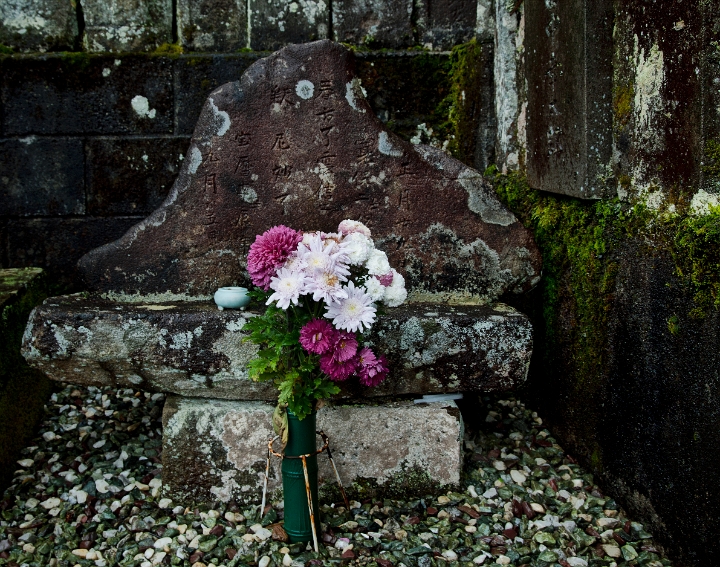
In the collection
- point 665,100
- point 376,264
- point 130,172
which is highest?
point 665,100

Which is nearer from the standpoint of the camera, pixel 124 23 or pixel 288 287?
pixel 288 287

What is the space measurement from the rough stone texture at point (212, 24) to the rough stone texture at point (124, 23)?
10 centimetres

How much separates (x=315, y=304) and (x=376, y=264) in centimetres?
23

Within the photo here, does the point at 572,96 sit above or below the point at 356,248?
above

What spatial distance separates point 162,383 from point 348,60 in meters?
1.45

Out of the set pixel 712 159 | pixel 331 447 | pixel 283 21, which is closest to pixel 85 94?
pixel 283 21

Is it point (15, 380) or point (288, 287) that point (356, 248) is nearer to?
point (288, 287)

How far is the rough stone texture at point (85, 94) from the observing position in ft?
11.9

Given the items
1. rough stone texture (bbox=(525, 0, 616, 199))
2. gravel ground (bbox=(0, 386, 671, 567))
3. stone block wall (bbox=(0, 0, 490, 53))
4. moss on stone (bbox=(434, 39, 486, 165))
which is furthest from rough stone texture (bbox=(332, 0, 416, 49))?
gravel ground (bbox=(0, 386, 671, 567))

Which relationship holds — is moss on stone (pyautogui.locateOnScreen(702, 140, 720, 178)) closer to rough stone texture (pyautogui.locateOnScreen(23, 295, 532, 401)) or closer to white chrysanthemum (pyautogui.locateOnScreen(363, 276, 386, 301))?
rough stone texture (pyautogui.locateOnScreen(23, 295, 532, 401))

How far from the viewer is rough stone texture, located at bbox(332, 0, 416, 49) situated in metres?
3.74

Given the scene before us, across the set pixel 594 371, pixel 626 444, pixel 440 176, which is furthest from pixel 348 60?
pixel 626 444

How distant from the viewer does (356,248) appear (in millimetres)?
2135

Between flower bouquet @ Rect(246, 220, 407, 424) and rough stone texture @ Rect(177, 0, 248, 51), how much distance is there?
195cm
